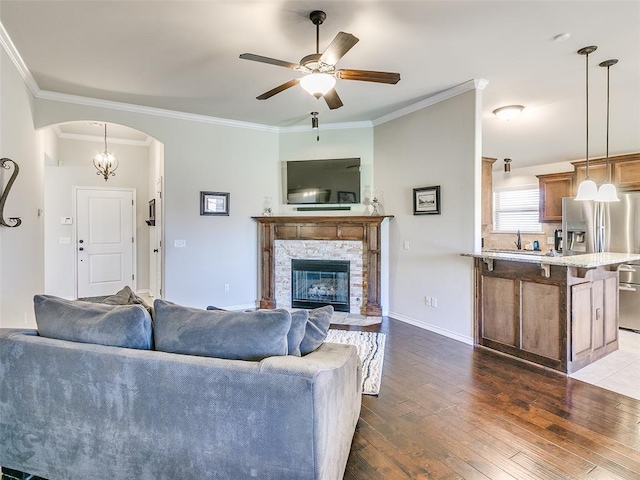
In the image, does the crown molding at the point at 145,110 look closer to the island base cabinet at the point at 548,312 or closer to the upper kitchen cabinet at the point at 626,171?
the island base cabinet at the point at 548,312

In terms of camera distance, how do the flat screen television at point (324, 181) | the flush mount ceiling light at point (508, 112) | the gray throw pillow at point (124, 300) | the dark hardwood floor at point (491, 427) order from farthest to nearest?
the flat screen television at point (324, 181) < the flush mount ceiling light at point (508, 112) < the gray throw pillow at point (124, 300) < the dark hardwood floor at point (491, 427)

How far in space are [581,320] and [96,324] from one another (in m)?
3.83

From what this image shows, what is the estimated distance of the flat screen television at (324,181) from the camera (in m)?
5.26

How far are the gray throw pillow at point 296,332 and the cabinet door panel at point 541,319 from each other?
2596 millimetres

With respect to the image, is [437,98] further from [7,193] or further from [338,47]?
[7,193]

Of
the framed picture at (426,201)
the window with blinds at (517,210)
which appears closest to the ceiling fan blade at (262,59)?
the framed picture at (426,201)

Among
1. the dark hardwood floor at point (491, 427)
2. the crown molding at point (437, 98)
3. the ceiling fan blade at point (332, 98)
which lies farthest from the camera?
the crown molding at point (437, 98)

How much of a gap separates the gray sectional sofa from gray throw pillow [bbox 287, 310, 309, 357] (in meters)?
0.10

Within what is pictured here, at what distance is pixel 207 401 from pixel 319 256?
12.7 ft

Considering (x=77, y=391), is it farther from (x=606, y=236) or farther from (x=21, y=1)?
(x=606, y=236)

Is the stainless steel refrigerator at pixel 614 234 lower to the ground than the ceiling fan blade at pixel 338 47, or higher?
lower

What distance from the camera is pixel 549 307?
3.18m

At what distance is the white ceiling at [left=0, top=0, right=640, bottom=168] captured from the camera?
2.53m

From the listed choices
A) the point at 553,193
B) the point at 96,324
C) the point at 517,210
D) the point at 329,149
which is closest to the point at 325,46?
the point at 329,149
